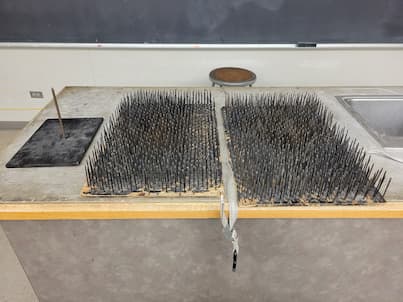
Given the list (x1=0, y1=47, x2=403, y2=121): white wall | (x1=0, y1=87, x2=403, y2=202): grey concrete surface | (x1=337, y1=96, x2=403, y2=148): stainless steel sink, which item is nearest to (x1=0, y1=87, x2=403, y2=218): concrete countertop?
(x1=0, y1=87, x2=403, y2=202): grey concrete surface

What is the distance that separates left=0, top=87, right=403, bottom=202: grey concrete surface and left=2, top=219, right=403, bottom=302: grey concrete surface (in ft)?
0.28

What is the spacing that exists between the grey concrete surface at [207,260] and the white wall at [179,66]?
70.4 inches

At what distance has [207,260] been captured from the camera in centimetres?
89

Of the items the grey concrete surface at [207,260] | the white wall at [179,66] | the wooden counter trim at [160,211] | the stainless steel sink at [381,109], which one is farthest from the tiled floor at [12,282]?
the stainless steel sink at [381,109]

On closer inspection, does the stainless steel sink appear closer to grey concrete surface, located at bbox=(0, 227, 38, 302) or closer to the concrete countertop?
the concrete countertop

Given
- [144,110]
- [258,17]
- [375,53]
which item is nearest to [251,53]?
[258,17]

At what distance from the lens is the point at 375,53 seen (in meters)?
2.30

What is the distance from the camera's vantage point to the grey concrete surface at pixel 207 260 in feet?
2.66

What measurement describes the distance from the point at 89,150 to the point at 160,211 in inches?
14.4

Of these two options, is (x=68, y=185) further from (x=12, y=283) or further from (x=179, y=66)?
(x=179, y=66)

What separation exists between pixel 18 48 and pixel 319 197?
2523 mm

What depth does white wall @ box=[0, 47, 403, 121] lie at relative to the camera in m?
2.30

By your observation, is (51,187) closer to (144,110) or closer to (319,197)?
(144,110)

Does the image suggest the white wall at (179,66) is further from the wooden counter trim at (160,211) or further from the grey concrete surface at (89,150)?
the wooden counter trim at (160,211)
